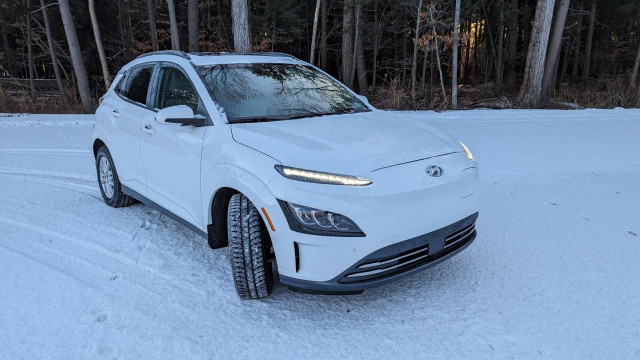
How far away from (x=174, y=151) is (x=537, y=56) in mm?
14327

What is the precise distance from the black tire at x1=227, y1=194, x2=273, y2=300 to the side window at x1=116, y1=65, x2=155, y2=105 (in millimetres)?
1922

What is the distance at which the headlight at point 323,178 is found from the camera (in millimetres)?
2582

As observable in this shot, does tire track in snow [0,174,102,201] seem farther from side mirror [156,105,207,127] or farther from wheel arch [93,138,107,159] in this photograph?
side mirror [156,105,207,127]

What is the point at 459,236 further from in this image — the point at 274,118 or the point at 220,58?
the point at 220,58

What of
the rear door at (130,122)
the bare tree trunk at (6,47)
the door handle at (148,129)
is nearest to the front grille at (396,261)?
the door handle at (148,129)

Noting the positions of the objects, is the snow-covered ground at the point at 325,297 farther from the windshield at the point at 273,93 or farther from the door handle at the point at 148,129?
the windshield at the point at 273,93

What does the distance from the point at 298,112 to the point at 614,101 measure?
524 inches

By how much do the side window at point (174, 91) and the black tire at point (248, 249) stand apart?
103 centimetres

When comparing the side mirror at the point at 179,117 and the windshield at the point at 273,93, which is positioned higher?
the windshield at the point at 273,93

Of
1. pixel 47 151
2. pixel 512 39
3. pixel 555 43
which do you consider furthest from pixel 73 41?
pixel 512 39

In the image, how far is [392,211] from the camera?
8.42 ft

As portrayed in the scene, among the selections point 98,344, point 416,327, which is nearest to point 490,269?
point 416,327

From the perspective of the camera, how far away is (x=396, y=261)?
2662 millimetres

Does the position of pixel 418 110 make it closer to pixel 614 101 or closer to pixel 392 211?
pixel 614 101
